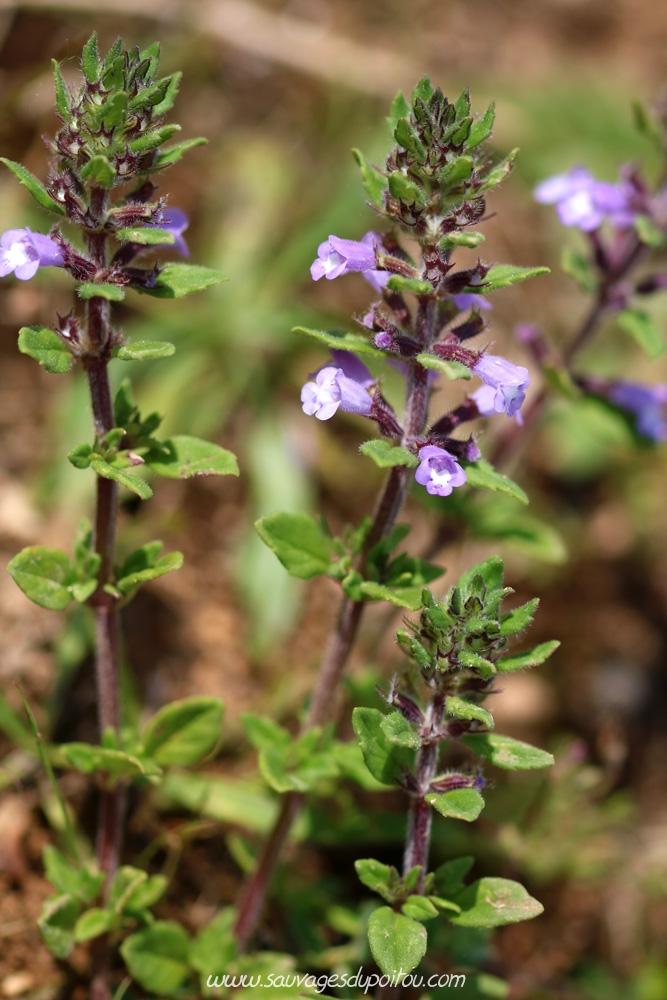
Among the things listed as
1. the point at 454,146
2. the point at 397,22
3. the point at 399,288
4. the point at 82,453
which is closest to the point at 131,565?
the point at 82,453

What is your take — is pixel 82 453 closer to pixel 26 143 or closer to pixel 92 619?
pixel 92 619

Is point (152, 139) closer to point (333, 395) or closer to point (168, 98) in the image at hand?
point (168, 98)

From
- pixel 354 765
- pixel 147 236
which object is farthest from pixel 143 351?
pixel 354 765

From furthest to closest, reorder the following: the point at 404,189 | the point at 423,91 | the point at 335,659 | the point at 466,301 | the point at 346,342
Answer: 1. the point at 335,659
2. the point at 466,301
3. the point at 346,342
4. the point at 423,91
5. the point at 404,189

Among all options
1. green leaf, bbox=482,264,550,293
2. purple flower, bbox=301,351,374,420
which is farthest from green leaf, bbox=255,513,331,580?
green leaf, bbox=482,264,550,293

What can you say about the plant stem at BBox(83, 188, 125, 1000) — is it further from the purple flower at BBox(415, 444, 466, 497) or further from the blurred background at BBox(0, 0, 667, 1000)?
the purple flower at BBox(415, 444, 466, 497)

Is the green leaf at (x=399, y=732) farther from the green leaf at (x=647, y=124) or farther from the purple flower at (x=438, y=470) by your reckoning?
the green leaf at (x=647, y=124)
